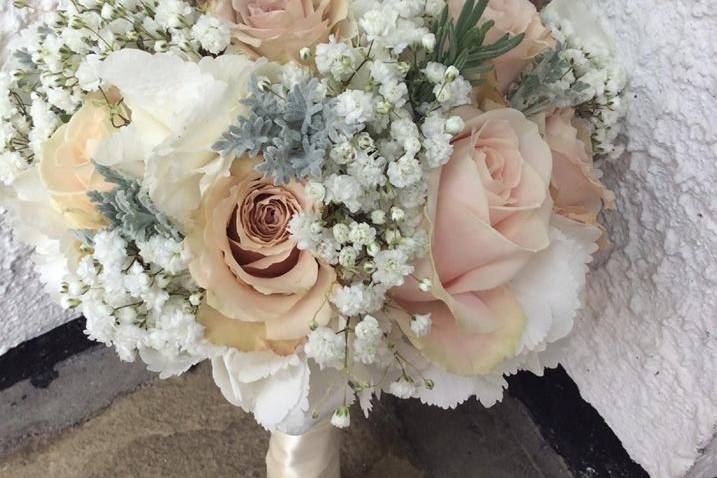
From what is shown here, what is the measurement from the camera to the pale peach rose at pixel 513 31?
580 millimetres

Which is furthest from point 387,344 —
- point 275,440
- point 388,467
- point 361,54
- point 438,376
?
point 388,467

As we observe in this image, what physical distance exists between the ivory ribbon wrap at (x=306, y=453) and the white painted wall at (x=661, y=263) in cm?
27

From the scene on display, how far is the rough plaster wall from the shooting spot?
25.7 inches

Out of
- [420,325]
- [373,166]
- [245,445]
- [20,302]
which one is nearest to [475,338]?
[420,325]

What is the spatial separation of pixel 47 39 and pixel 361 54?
0.24 m

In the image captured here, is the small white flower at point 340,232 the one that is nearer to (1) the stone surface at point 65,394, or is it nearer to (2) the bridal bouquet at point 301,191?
(2) the bridal bouquet at point 301,191

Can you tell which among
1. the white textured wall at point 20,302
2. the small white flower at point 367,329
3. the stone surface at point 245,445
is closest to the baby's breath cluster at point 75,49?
the small white flower at point 367,329

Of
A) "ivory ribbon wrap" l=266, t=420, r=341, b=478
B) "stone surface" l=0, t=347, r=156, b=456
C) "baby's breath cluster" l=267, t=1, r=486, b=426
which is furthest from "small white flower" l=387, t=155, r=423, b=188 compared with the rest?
"stone surface" l=0, t=347, r=156, b=456

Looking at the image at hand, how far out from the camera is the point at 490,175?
53cm

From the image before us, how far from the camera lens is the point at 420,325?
0.53m

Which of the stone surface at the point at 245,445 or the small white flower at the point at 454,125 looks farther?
the stone surface at the point at 245,445

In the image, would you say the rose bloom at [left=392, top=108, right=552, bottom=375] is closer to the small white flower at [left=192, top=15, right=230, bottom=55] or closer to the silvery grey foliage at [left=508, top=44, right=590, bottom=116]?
the silvery grey foliage at [left=508, top=44, right=590, bottom=116]

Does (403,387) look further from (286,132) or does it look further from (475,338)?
(286,132)

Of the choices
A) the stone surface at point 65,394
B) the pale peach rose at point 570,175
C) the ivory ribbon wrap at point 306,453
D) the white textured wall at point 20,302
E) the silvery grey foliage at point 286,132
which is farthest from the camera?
the stone surface at point 65,394
